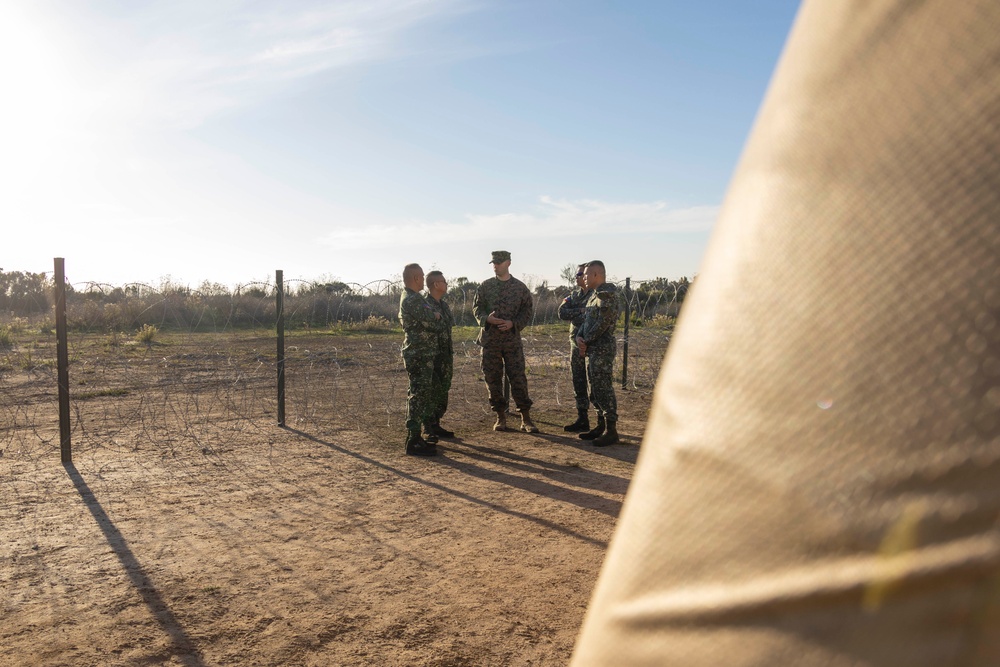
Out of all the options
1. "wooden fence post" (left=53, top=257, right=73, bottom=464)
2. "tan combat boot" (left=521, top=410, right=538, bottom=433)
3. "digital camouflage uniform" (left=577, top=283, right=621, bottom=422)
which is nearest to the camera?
"wooden fence post" (left=53, top=257, right=73, bottom=464)

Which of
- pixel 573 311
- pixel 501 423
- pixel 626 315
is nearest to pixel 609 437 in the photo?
pixel 501 423

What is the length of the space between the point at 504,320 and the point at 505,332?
0.17 meters

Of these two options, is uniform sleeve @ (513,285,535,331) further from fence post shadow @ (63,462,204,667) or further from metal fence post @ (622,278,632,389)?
fence post shadow @ (63,462,204,667)

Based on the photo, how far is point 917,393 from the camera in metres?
0.44

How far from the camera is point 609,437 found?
7.33 meters

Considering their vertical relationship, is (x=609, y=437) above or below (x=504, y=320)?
below

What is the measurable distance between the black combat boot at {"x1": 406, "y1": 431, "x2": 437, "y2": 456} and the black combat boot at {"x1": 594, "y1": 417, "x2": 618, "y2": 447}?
5.78 ft

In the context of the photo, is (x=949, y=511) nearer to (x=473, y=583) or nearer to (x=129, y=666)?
(x=129, y=666)

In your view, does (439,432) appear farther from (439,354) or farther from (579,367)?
(579,367)

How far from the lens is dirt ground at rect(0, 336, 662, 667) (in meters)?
3.21

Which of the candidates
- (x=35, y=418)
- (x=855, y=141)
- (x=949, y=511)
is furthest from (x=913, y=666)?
(x=35, y=418)

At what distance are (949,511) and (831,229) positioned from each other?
0.67ft

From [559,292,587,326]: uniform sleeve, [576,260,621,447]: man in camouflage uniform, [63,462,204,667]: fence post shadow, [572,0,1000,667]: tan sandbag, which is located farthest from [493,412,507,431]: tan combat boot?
[572,0,1000,667]: tan sandbag

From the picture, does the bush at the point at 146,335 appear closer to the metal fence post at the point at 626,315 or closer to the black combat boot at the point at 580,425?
the metal fence post at the point at 626,315
